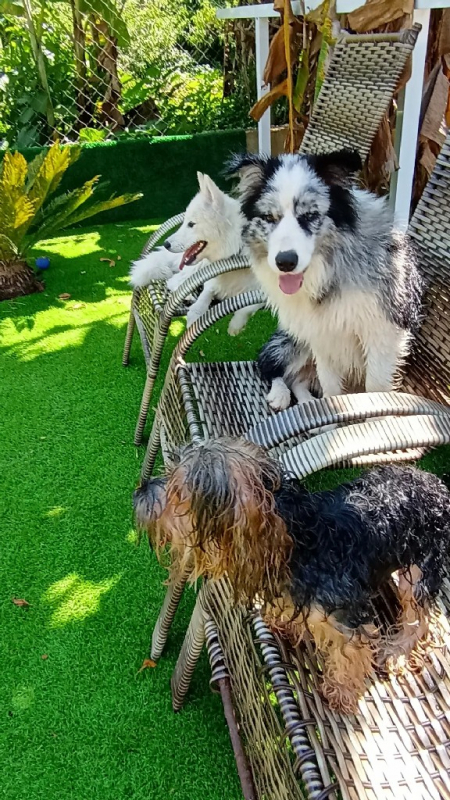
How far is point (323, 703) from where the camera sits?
1388 mm

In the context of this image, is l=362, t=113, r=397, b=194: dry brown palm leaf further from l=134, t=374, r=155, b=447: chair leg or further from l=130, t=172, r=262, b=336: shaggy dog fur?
l=134, t=374, r=155, b=447: chair leg

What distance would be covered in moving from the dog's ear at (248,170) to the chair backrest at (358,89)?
2.23 feet

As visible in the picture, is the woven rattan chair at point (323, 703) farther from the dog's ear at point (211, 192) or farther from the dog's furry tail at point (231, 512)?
the dog's ear at point (211, 192)

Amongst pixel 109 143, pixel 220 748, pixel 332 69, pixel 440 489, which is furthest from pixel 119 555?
pixel 109 143

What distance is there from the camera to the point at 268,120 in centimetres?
446

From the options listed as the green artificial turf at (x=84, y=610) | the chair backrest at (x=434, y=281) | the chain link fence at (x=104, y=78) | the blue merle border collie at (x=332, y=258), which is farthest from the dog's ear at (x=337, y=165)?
the chain link fence at (x=104, y=78)

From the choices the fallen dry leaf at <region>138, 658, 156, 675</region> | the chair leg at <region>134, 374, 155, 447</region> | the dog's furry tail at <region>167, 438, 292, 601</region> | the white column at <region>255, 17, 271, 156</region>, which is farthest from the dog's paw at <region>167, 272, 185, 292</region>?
the dog's furry tail at <region>167, 438, 292, 601</region>

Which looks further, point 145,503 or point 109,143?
point 109,143

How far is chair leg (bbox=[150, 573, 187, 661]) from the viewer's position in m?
1.93

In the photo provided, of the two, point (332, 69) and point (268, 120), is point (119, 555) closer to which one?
point (332, 69)

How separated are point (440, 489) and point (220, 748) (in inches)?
38.3

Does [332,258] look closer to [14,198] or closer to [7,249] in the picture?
[14,198]

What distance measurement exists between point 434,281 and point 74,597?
5.53 ft

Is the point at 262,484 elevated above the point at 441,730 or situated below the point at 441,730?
above
